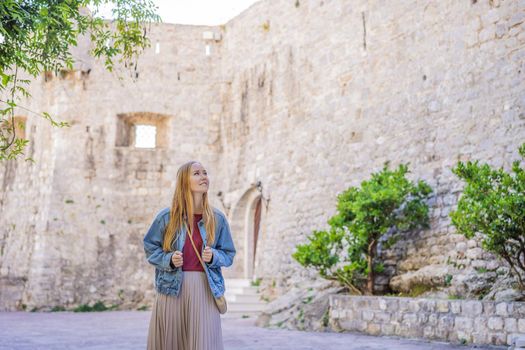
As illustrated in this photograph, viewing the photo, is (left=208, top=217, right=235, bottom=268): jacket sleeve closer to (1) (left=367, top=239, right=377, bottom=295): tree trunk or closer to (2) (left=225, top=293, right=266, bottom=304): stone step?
(1) (left=367, top=239, right=377, bottom=295): tree trunk

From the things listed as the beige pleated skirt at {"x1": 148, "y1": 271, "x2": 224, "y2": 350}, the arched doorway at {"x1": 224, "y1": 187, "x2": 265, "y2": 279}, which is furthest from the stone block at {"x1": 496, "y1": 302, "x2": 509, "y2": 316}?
the arched doorway at {"x1": 224, "y1": 187, "x2": 265, "y2": 279}

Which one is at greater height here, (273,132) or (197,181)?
(273,132)

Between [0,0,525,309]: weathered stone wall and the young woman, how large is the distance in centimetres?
540

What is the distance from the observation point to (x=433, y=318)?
690 cm

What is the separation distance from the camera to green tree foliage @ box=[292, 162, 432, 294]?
847 cm

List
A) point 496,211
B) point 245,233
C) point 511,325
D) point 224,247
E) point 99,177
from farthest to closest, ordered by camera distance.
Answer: point 99,177 < point 245,233 < point 496,211 < point 511,325 < point 224,247

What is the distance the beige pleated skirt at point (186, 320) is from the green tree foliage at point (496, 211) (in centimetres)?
399

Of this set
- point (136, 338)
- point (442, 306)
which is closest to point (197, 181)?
point (442, 306)

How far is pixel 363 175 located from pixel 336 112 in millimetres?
1525

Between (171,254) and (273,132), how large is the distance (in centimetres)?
1011

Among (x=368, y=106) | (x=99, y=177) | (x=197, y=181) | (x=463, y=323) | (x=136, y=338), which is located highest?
(x=368, y=106)

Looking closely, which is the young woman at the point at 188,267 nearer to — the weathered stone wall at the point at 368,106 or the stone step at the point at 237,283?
the weathered stone wall at the point at 368,106

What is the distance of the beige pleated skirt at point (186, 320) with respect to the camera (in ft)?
10.7

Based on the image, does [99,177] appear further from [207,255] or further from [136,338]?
[207,255]
